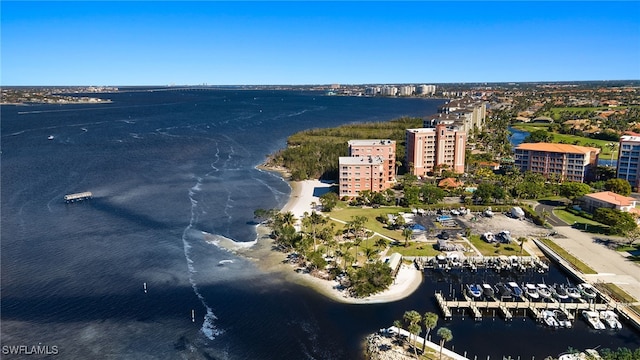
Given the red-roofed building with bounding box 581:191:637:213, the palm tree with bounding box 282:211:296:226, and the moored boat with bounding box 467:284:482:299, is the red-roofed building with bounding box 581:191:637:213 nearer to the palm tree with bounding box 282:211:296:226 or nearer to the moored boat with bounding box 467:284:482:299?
the moored boat with bounding box 467:284:482:299

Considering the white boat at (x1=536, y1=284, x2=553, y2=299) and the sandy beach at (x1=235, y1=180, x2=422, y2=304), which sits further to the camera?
the sandy beach at (x1=235, y1=180, x2=422, y2=304)

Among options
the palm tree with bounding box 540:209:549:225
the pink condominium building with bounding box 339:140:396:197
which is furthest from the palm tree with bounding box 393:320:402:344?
the pink condominium building with bounding box 339:140:396:197

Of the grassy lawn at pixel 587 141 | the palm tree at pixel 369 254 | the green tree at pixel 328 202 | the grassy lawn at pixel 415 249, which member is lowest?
the grassy lawn at pixel 415 249

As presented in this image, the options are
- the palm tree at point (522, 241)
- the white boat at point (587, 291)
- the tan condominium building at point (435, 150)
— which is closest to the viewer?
the white boat at point (587, 291)

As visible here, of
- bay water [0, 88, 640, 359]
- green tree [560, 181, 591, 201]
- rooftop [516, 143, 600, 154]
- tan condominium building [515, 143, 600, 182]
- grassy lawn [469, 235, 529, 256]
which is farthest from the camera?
rooftop [516, 143, 600, 154]

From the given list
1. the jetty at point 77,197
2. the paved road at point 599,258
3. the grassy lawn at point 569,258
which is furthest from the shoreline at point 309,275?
the jetty at point 77,197

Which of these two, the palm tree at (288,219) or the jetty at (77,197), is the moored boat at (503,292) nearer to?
the palm tree at (288,219)

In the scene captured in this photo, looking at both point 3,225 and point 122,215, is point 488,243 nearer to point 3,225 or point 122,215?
point 122,215
